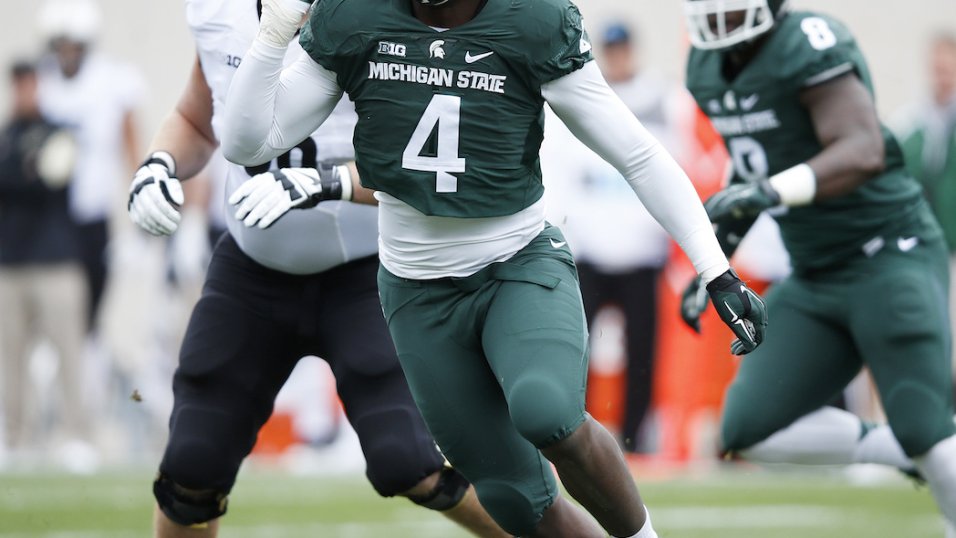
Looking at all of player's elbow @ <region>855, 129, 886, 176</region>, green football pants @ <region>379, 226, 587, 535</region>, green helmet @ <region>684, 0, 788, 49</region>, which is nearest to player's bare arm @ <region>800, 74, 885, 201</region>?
player's elbow @ <region>855, 129, 886, 176</region>

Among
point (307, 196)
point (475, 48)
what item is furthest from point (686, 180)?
point (307, 196)

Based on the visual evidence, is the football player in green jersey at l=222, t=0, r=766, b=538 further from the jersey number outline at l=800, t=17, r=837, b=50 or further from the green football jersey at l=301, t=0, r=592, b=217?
the jersey number outline at l=800, t=17, r=837, b=50

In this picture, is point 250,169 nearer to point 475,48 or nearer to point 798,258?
point 475,48

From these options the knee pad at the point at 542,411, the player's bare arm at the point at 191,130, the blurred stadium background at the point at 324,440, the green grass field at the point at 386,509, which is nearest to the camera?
the knee pad at the point at 542,411

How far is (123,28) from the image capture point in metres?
13.4

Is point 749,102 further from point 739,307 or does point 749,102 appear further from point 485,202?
point 485,202

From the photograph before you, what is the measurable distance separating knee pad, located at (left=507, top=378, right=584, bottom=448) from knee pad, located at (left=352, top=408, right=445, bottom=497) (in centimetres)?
64

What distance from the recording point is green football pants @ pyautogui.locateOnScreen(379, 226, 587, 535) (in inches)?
144

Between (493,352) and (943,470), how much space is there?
1571 millimetres

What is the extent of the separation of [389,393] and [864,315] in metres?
1.48

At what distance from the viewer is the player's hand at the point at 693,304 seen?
16.1ft

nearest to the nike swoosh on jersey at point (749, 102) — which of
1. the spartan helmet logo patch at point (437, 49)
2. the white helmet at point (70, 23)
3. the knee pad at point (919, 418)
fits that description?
the knee pad at point (919, 418)

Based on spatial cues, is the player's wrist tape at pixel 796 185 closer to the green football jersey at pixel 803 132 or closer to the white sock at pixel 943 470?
the green football jersey at pixel 803 132

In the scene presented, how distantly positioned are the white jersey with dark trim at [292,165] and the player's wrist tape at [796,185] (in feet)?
3.85
